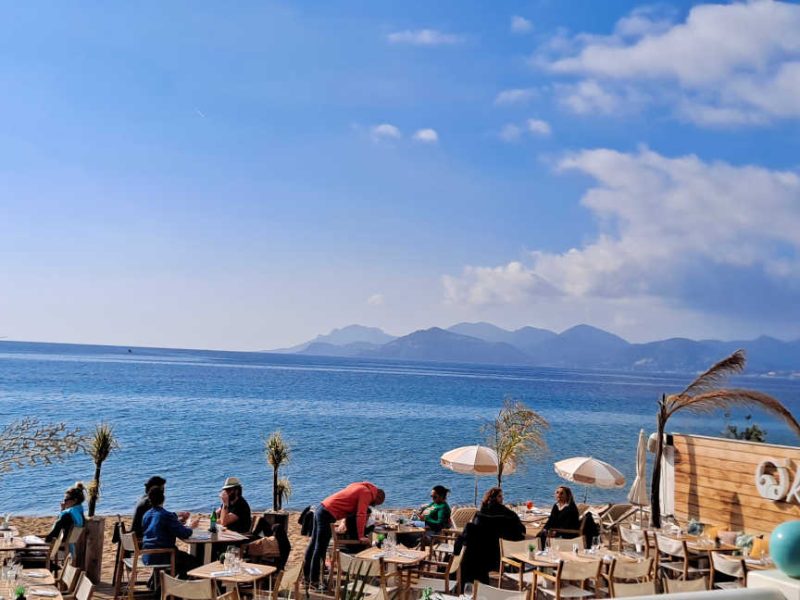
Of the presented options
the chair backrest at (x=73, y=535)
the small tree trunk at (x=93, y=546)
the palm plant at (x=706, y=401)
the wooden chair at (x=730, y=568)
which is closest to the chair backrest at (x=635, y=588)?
the wooden chair at (x=730, y=568)

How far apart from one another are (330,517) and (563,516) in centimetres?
313

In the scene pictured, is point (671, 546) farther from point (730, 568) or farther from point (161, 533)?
point (161, 533)

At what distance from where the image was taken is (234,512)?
30.7 ft

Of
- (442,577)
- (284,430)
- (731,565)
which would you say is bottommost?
(284,430)

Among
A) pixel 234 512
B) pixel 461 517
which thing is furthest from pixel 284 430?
pixel 234 512

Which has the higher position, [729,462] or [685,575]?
[729,462]

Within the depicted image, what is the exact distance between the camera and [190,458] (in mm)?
33031

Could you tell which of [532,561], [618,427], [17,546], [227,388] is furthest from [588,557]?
[227,388]

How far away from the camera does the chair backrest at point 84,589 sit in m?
6.04

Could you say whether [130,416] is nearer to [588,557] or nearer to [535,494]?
[535,494]

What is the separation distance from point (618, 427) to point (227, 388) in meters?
37.6

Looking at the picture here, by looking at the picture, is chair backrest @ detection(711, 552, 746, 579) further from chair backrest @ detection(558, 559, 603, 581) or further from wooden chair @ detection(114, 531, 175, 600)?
wooden chair @ detection(114, 531, 175, 600)

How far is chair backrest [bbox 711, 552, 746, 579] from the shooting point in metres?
8.77

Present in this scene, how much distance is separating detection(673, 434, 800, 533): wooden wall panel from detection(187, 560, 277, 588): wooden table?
278 inches
